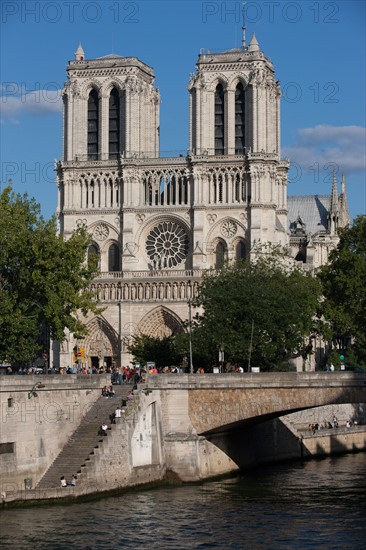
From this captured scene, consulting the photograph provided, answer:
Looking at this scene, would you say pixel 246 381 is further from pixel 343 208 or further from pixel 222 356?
pixel 343 208

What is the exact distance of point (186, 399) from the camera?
218 feet

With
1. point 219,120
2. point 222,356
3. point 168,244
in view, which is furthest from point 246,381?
point 219,120

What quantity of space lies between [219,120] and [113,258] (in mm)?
14810

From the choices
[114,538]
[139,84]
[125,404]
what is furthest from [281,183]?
[114,538]

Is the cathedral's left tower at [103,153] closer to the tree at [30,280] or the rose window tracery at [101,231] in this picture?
the rose window tracery at [101,231]

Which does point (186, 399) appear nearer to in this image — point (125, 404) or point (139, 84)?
point (125, 404)

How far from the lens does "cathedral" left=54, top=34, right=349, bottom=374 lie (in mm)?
111500

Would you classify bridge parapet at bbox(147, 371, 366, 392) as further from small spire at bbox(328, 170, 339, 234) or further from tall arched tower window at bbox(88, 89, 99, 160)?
small spire at bbox(328, 170, 339, 234)

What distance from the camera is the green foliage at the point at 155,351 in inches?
3812

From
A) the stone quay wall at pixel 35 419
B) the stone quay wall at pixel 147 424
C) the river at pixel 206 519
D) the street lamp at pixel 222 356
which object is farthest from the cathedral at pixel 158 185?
the river at pixel 206 519

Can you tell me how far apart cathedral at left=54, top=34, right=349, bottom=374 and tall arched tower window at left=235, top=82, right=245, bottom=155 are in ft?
0.27

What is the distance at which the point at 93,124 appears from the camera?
11775 centimetres

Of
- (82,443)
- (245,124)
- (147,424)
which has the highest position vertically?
(245,124)

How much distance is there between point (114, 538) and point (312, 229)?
320 ft
